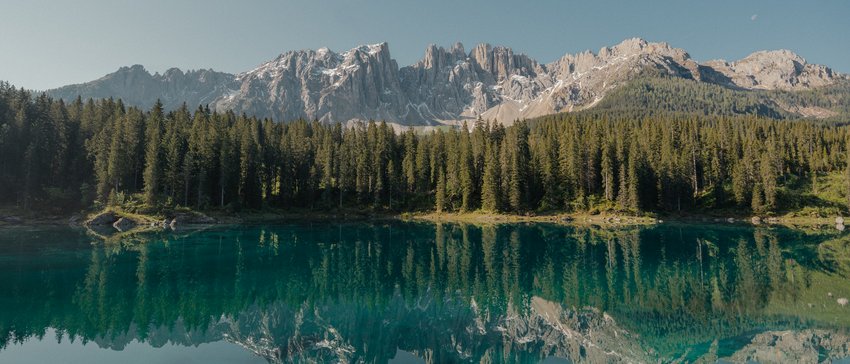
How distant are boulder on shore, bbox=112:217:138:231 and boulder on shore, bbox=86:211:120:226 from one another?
179 centimetres

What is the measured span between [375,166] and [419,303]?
82.0m

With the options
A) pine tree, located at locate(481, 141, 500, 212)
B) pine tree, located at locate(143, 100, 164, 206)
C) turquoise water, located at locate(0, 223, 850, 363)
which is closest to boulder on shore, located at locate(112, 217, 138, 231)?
pine tree, located at locate(143, 100, 164, 206)

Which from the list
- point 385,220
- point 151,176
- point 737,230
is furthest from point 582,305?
point 151,176

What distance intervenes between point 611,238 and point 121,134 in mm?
93280

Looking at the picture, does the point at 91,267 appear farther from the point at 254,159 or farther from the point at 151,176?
the point at 254,159

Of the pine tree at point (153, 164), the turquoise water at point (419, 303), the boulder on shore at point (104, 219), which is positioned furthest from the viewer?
the pine tree at point (153, 164)

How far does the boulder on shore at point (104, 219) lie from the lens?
238 feet

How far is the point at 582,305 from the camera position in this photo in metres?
27.2

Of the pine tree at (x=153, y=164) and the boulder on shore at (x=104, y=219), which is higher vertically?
the pine tree at (x=153, y=164)

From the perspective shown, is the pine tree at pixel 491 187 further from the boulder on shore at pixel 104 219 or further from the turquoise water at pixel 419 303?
the boulder on shore at pixel 104 219

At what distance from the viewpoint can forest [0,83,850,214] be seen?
83312 mm

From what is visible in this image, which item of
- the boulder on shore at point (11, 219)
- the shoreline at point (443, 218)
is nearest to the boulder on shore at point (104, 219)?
the shoreline at point (443, 218)

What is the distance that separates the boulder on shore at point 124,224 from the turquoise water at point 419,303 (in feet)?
63.9

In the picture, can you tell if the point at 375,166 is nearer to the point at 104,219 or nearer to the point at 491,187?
the point at 491,187
